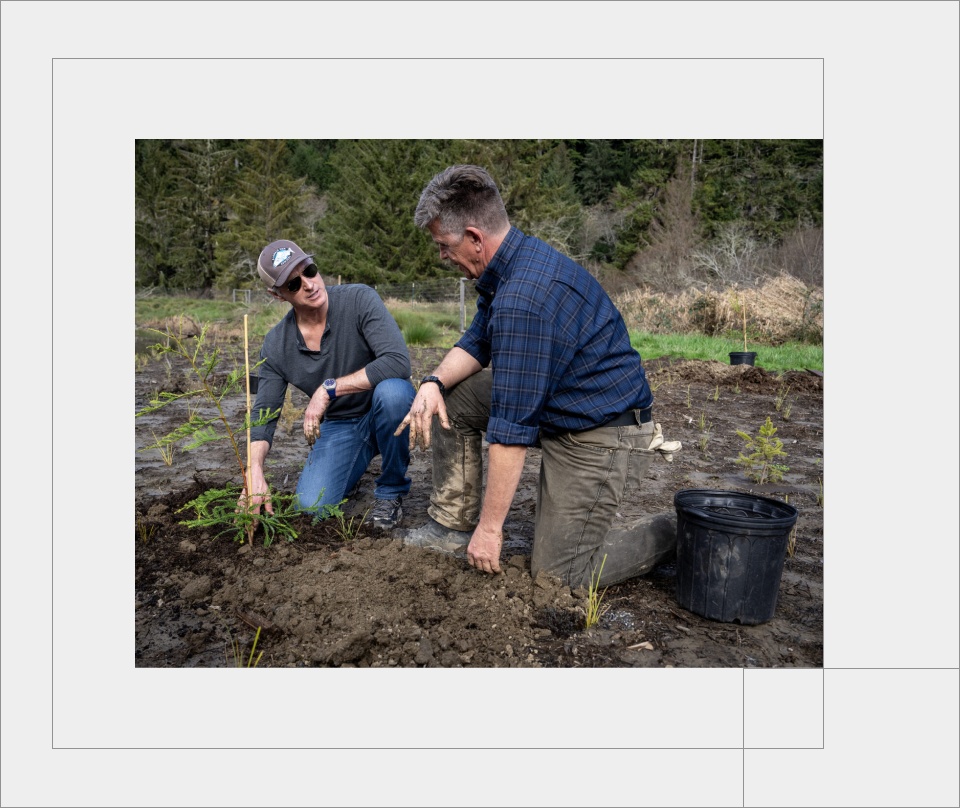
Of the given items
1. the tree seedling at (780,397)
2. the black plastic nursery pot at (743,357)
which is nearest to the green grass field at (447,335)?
the black plastic nursery pot at (743,357)

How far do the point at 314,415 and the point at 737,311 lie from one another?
9954 mm

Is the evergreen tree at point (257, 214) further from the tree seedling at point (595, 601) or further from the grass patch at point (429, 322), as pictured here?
the tree seedling at point (595, 601)

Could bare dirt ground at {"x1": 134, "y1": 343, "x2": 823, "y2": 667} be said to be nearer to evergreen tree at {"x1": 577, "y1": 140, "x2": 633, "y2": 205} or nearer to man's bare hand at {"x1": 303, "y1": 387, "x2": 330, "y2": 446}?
man's bare hand at {"x1": 303, "y1": 387, "x2": 330, "y2": 446}

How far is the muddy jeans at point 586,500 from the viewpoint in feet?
8.38

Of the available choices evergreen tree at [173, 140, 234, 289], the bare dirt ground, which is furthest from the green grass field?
the bare dirt ground

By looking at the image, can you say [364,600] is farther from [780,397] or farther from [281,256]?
[780,397]

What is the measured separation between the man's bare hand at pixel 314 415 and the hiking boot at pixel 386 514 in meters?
0.53

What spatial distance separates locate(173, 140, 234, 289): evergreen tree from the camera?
18.8 m

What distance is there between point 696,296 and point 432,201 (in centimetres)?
1136

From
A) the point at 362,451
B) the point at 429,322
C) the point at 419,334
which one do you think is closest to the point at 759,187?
the point at 429,322

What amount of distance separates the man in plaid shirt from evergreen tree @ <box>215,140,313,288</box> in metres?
17.4

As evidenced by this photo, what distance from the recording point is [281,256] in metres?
2.96
